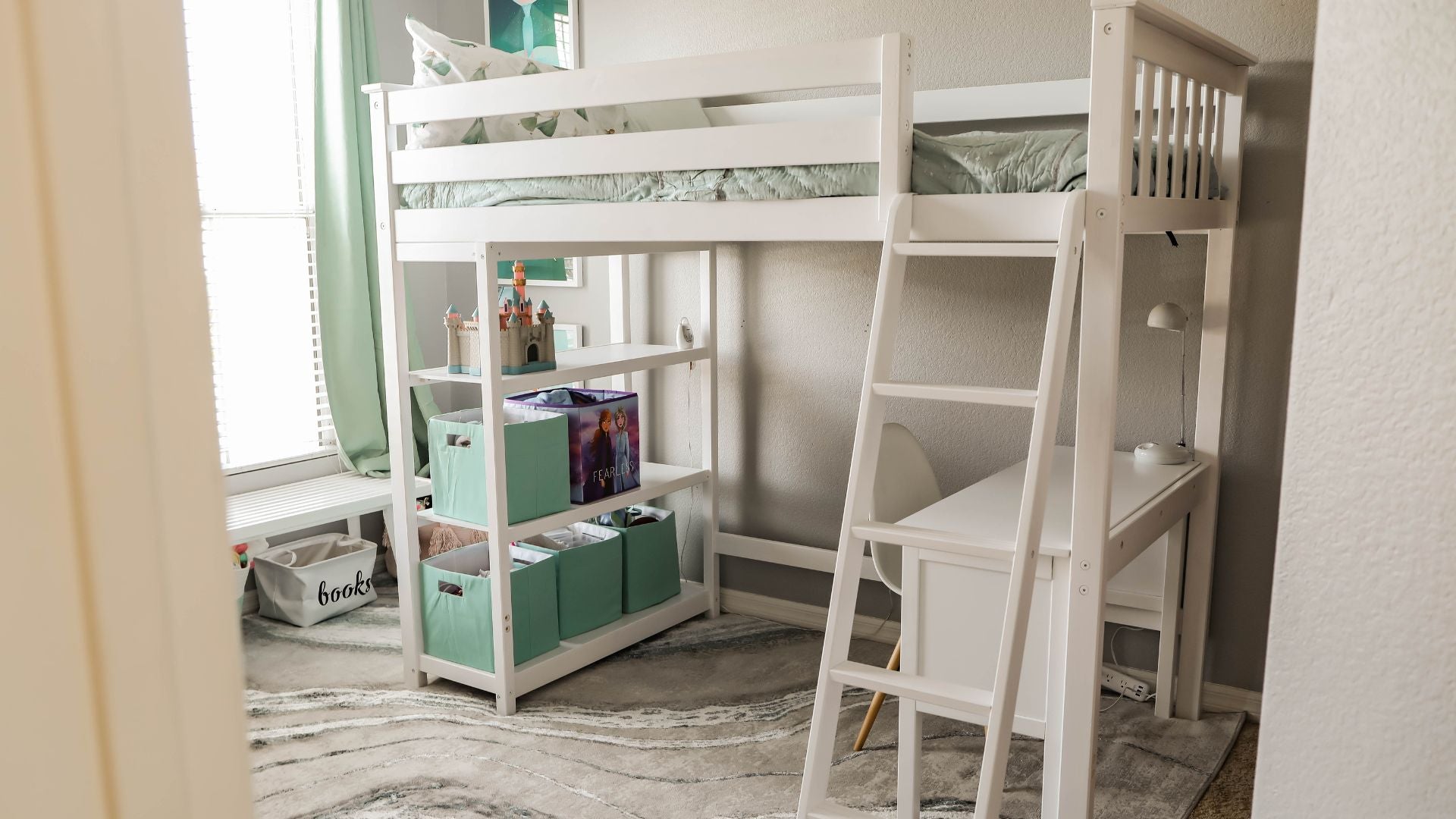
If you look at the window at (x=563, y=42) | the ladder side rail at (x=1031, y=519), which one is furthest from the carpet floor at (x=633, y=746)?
the window at (x=563, y=42)

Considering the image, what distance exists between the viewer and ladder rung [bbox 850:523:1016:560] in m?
1.88

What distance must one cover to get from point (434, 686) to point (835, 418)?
4.66 ft

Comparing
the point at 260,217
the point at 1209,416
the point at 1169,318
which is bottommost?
the point at 1209,416

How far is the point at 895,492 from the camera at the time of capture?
262 cm

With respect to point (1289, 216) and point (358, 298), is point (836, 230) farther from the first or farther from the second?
point (358, 298)

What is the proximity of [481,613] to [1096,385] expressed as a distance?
68.0 inches

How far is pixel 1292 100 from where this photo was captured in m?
2.57

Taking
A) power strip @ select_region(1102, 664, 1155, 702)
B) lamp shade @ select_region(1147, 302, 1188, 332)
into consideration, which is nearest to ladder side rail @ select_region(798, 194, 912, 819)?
lamp shade @ select_region(1147, 302, 1188, 332)

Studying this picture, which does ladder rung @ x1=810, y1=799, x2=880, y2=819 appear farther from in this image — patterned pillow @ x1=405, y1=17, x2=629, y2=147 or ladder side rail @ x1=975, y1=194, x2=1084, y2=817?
patterned pillow @ x1=405, y1=17, x2=629, y2=147

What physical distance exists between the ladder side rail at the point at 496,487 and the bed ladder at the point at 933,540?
108 cm

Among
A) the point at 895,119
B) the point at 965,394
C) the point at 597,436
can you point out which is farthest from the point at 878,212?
the point at 597,436

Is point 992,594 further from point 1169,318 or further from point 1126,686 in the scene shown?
point 1126,686

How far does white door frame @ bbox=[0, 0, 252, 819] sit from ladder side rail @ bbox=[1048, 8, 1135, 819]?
5.82 feet

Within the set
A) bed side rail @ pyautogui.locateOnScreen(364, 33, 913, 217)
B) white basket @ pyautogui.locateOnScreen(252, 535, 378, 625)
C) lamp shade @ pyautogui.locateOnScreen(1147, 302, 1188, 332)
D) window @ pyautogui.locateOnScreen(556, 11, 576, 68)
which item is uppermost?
window @ pyautogui.locateOnScreen(556, 11, 576, 68)
